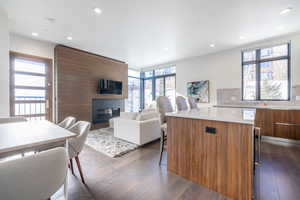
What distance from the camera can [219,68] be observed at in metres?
5.16

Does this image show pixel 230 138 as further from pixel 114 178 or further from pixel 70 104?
pixel 70 104

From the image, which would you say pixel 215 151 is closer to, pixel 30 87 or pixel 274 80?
pixel 274 80

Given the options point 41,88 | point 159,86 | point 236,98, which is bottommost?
point 236,98

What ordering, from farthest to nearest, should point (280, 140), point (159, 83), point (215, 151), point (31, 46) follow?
point (159, 83)
point (31, 46)
point (280, 140)
point (215, 151)

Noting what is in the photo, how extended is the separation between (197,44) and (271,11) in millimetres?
1997

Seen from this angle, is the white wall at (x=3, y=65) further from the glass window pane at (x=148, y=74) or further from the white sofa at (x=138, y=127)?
the glass window pane at (x=148, y=74)

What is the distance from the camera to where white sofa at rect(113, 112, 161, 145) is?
318cm

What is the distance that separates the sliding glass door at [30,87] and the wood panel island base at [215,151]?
172 inches

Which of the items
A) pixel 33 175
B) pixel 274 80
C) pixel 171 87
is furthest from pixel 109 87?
pixel 274 80

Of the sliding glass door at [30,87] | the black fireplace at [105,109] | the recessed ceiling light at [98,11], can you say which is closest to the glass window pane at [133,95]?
the black fireplace at [105,109]

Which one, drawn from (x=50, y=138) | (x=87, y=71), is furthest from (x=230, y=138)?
(x=87, y=71)

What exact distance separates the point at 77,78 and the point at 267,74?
654cm

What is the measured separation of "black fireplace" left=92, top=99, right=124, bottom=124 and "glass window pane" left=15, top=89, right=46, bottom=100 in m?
1.65

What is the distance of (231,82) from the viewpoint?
488cm
